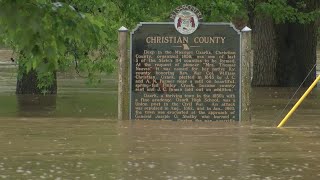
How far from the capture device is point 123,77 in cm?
1622

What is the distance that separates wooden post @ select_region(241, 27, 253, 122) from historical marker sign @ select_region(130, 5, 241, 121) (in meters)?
0.09

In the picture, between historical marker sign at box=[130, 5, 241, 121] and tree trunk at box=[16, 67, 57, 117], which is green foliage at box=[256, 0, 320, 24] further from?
historical marker sign at box=[130, 5, 241, 121]

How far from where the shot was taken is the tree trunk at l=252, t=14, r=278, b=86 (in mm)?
29859

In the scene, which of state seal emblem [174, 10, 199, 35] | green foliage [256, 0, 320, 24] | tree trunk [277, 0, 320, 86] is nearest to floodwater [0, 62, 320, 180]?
state seal emblem [174, 10, 199, 35]

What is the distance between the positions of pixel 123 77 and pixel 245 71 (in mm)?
2189

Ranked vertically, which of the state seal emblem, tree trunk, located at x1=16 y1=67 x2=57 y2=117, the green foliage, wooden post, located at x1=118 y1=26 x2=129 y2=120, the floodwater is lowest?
the floodwater

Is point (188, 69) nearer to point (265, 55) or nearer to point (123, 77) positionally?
point (123, 77)

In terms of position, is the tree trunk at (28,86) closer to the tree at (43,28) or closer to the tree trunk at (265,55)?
the tree trunk at (265,55)

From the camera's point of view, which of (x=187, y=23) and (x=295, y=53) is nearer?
(x=187, y=23)

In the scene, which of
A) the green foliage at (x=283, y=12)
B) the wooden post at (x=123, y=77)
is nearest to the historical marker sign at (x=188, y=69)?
the wooden post at (x=123, y=77)

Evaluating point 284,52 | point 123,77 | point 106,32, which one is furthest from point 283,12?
point 123,77

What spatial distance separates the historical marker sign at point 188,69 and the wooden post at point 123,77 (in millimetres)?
185

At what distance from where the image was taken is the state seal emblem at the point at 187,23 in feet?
52.2

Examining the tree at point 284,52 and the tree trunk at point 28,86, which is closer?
the tree trunk at point 28,86
